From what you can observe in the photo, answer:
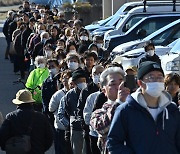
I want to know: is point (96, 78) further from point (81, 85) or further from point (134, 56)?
point (134, 56)

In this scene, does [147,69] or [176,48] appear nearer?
[147,69]

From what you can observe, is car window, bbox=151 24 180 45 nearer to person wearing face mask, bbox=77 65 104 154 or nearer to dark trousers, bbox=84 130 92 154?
person wearing face mask, bbox=77 65 104 154

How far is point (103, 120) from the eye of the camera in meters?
8.02

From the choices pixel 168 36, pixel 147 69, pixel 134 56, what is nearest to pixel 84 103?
pixel 147 69

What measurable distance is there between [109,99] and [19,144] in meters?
1.57

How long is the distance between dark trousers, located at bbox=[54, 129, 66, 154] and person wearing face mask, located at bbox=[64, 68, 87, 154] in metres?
0.73

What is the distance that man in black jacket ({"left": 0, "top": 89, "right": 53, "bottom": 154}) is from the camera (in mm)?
9398

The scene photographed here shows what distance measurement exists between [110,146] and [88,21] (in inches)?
1347

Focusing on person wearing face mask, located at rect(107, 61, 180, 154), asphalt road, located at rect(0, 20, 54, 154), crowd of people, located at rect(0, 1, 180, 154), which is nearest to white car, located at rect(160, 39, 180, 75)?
crowd of people, located at rect(0, 1, 180, 154)

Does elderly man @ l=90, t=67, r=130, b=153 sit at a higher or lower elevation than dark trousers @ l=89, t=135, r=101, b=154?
higher

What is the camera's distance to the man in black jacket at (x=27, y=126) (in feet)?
30.8

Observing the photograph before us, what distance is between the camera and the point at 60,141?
12.5 metres

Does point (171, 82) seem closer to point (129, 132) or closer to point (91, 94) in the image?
point (91, 94)

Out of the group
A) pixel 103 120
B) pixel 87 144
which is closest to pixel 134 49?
pixel 87 144
